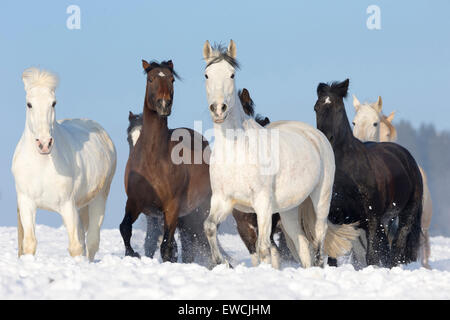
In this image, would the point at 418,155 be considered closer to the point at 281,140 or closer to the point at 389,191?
the point at 389,191

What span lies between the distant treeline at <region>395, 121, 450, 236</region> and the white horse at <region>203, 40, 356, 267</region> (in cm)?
2562

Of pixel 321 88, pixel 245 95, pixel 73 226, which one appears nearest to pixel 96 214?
pixel 73 226

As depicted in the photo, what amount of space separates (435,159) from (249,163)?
31.9 m

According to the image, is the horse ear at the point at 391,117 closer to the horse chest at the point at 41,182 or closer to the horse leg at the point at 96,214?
the horse leg at the point at 96,214

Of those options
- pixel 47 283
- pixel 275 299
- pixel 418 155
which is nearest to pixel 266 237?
pixel 275 299

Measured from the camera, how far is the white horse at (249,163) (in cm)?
733

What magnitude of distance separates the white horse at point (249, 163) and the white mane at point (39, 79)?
5.78ft

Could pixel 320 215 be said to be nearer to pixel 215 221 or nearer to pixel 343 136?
pixel 343 136

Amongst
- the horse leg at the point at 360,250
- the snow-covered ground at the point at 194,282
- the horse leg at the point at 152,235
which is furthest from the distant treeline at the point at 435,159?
the snow-covered ground at the point at 194,282

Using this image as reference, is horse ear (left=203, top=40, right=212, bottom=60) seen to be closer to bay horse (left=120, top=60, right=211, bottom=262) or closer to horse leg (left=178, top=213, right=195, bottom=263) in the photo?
bay horse (left=120, top=60, right=211, bottom=262)

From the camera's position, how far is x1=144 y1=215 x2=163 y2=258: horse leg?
10766mm

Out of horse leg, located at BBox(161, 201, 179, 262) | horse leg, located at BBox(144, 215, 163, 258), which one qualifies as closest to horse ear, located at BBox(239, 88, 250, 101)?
horse leg, located at BBox(161, 201, 179, 262)

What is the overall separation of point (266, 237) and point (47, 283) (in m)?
2.38
